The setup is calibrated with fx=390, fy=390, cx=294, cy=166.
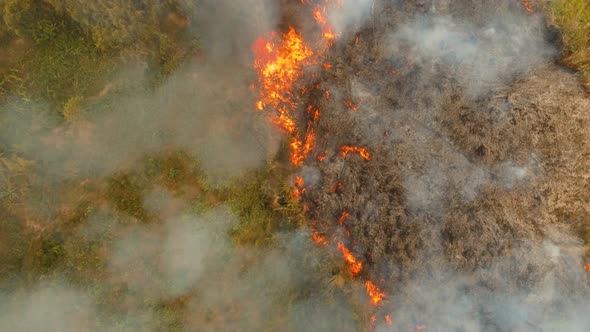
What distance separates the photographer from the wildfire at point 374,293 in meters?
11.0

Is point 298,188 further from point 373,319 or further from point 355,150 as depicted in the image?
point 373,319

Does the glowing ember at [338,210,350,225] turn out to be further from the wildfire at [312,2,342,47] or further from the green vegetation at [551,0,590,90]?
the green vegetation at [551,0,590,90]

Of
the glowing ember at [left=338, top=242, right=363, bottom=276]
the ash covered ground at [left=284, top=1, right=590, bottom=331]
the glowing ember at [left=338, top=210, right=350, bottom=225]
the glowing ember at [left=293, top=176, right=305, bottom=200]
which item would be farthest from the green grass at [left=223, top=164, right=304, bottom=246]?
the glowing ember at [left=338, top=242, right=363, bottom=276]

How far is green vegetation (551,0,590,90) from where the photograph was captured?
10766 mm

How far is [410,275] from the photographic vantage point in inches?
428

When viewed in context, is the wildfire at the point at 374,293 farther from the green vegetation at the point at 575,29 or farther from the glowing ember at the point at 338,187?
the green vegetation at the point at 575,29

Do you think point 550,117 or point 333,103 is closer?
→ point 550,117

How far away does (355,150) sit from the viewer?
11.3m

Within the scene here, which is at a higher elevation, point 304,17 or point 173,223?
point 304,17

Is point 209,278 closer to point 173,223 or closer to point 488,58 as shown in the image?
point 173,223

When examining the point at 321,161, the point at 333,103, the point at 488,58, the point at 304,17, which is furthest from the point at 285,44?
the point at 488,58

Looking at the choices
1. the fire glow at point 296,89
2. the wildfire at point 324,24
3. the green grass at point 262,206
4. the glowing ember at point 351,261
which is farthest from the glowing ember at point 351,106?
the glowing ember at point 351,261

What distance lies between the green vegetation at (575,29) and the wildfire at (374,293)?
320 inches

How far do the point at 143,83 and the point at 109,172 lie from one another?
2.60 m
